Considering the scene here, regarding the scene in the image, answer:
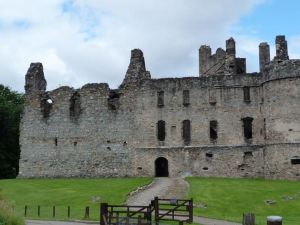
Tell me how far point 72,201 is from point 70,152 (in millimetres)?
16045

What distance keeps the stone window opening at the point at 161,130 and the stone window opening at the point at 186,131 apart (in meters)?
1.91

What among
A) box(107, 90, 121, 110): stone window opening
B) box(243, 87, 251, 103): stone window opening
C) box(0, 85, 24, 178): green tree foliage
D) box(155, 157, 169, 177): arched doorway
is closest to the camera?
box(243, 87, 251, 103): stone window opening

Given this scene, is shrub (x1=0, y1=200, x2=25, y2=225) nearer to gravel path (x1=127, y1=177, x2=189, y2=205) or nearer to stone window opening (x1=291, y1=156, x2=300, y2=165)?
gravel path (x1=127, y1=177, x2=189, y2=205)

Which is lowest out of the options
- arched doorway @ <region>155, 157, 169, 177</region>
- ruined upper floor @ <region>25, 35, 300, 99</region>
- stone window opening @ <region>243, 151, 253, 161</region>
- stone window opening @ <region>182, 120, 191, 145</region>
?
arched doorway @ <region>155, 157, 169, 177</region>

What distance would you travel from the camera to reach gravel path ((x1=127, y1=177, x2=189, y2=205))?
41.4 metres

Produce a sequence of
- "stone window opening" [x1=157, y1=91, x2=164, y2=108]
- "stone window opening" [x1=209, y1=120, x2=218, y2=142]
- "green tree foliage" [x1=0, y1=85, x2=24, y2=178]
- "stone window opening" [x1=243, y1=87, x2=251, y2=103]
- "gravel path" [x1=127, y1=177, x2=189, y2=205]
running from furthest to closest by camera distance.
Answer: "green tree foliage" [x1=0, y1=85, x2=24, y2=178] < "stone window opening" [x1=157, y1=91, x2=164, y2=108] < "stone window opening" [x1=209, y1=120, x2=218, y2=142] < "stone window opening" [x1=243, y1=87, x2=251, y2=103] < "gravel path" [x1=127, y1=177, x2=189, y2=205]

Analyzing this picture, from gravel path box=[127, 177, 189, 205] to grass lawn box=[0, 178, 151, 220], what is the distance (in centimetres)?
93

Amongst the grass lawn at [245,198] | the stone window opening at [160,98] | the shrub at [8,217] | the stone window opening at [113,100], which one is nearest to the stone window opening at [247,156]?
the grass lawn at [245,198]

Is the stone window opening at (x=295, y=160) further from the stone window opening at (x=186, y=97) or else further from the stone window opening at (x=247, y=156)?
the stone window opening at (x=186, y=97)

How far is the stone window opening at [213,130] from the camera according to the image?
54.9m

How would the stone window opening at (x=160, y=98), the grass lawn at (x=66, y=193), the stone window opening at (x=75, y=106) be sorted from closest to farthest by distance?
1. the grass lawn at (x=66, y=193)
2. the stone window opening at (x=160, y=98)
3. the stone window opening at (x=75, y=106)

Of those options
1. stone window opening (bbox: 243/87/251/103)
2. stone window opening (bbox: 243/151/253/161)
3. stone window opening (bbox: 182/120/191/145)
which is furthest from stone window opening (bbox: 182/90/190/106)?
stone window opening (bbox: 243/151/253/161)

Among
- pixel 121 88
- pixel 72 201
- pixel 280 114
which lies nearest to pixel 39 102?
pixel 121 88

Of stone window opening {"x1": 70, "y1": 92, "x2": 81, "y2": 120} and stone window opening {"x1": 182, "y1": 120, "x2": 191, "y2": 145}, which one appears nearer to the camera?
stone window opening {"x1": 182, "y1": 120, "x2": 191, "y2": 145}
